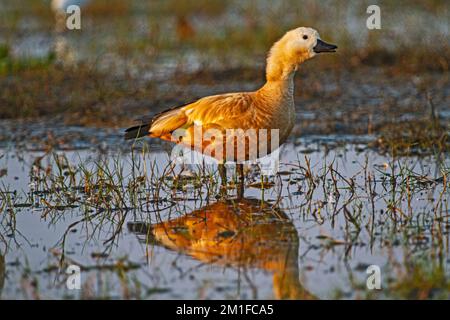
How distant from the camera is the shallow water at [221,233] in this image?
15.4 feet

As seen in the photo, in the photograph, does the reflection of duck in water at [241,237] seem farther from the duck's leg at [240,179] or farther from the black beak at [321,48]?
the black beak at [321,48]

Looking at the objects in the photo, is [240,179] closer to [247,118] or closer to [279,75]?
[247,118]

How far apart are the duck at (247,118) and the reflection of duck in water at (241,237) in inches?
17.9

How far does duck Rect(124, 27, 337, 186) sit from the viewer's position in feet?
21.4

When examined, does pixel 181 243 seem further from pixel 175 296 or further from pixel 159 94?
pixel 159 94

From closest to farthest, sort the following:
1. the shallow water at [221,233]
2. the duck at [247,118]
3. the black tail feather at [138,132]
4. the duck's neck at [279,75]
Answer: the shallow water at [221,233] < the duck at [247,118] < the duck's neck at [279,75] < the black tail feather at [138,132]

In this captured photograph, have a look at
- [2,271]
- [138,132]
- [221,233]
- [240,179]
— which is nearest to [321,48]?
[240,179]

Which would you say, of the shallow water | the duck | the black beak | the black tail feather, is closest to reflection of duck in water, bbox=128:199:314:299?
the shallow water

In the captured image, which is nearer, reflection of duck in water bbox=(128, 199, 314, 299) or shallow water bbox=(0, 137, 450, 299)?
shallow water bbox=(0, 137, 450, 299)

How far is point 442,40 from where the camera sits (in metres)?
12.3

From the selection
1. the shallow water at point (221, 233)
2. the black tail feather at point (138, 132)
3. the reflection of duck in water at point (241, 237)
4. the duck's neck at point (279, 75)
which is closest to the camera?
the shallow water at point (221, 233)

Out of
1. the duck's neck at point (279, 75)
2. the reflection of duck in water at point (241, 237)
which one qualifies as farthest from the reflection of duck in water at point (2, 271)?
the duck's neck at point (279, 75)

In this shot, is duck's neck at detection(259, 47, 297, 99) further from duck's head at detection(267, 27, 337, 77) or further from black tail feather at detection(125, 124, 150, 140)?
black tail feather at detection(125, 124, 150, 140)

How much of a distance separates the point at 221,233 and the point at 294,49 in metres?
1.90
